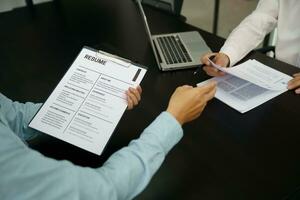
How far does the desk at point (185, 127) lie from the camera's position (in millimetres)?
825

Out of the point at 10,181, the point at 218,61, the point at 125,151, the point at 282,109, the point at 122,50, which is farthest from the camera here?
the point at 122,50

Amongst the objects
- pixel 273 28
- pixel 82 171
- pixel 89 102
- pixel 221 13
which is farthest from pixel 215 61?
pixel 221 13

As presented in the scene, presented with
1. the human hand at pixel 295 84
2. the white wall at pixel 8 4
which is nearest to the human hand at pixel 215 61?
the human hand at pixel 295 84

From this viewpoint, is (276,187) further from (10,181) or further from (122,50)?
(122,50)

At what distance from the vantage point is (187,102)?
826mm

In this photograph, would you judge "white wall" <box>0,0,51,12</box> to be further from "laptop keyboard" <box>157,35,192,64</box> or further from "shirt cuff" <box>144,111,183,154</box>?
"shirt cuff" <box>144,111,183,154</box>

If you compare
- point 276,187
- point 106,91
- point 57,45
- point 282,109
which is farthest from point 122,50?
point 276,187

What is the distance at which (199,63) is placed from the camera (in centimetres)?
126

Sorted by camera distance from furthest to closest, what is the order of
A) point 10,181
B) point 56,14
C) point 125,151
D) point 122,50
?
point 56,14, point 122,50, point 125,151, point 10,181

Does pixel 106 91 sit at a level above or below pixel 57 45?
above

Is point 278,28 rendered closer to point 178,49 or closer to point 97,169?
point 178,49

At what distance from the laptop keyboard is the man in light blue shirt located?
425mm

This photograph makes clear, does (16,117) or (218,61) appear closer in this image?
(16,117)

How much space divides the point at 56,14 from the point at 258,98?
46.9 inches
